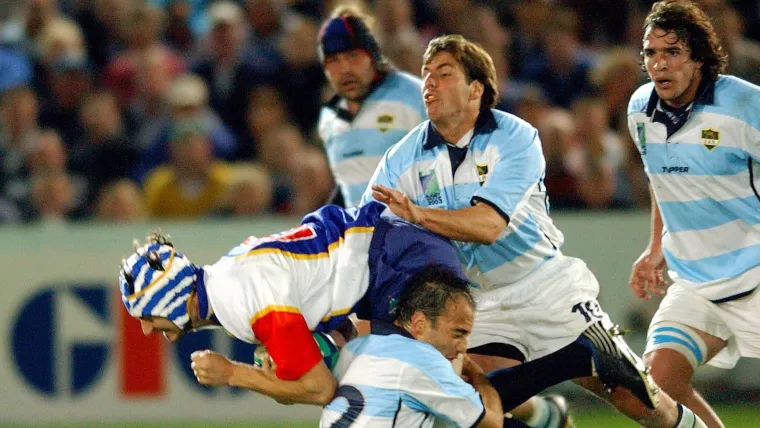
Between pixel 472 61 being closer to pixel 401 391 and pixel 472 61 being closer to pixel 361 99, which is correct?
pixel 401 391

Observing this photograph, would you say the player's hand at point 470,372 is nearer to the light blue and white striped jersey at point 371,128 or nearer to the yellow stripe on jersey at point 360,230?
the yellow stripe on jersey at point 360,230

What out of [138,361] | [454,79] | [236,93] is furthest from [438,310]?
[236,93]

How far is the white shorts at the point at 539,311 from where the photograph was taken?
5.96 m

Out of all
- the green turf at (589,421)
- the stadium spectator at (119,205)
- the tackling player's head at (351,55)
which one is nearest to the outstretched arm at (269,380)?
the tackling player's head at (351,55)

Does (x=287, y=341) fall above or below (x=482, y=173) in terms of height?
below

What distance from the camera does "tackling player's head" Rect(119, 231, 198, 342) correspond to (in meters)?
5.27

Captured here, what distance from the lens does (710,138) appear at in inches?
238

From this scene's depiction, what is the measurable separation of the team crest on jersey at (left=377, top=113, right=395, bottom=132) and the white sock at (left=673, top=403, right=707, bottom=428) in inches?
90.6

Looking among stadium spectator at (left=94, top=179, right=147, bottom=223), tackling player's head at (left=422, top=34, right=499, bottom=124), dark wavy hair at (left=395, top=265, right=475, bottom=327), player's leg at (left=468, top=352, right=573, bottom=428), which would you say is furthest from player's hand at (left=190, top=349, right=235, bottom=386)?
stadium spectator at (left=94, top=179, right=147, bottom=223)

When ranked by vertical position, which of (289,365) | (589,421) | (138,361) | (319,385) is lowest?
(589,421)

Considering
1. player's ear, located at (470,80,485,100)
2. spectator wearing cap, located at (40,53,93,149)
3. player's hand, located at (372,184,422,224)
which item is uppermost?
spectator wearing cap, located at (40,53,93,149)

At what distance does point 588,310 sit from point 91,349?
4.45 m

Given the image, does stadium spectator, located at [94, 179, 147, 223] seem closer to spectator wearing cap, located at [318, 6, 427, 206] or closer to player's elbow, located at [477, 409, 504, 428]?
spectator wearing cap, located at [318, 6, 427, 206]

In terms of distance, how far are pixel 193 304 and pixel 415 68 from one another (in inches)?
204
